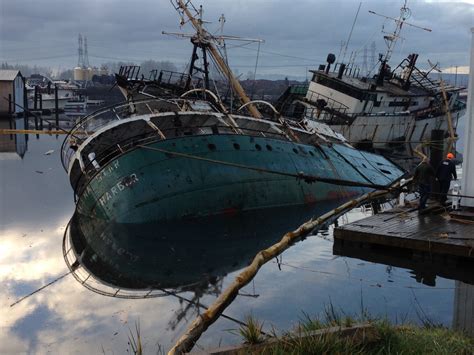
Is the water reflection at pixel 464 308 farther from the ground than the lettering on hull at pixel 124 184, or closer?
closer

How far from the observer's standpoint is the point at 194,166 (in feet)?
61.7

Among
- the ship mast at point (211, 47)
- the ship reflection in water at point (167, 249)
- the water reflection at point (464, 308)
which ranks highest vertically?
the ship mast at point (211, 47)

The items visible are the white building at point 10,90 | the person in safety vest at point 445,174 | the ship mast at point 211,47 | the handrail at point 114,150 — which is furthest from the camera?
the white building at point 10,90

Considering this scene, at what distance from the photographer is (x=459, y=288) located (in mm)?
12703

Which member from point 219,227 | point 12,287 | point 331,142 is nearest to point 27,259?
point 12,287

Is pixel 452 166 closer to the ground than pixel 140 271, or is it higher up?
higher up

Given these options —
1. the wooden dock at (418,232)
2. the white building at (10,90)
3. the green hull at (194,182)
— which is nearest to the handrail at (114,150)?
the green hull at (194,182)

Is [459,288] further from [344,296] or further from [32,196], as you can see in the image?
[32,196]

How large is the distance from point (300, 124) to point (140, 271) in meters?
13.7

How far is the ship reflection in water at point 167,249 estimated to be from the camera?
13758 mm

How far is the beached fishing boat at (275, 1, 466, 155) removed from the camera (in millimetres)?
42094

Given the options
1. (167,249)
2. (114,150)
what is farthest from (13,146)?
(167,249)

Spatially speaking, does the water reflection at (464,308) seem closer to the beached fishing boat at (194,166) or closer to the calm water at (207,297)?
the calm water at (207,297)

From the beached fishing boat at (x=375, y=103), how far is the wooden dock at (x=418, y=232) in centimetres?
2386
